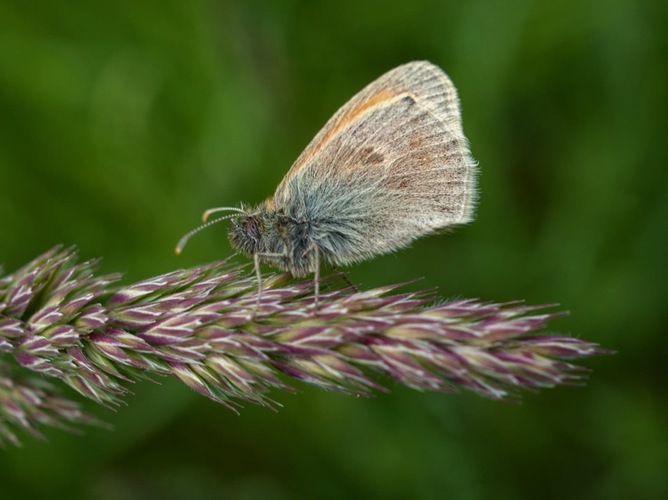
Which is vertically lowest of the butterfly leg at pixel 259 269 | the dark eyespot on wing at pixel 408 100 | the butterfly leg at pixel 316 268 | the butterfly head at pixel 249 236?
the butterfly leg at pixel 316 268

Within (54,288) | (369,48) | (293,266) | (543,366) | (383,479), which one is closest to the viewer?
(543,366)

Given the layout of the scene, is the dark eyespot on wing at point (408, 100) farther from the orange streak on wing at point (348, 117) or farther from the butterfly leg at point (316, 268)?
the butterfly leg at point (316, 268)

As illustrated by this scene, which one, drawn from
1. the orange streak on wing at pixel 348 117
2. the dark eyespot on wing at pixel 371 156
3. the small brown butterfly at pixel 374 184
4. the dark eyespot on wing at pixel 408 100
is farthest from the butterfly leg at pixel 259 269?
the dark eyespot on wing at pixel 408 100

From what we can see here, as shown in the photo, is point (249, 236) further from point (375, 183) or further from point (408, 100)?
point (408, 100)

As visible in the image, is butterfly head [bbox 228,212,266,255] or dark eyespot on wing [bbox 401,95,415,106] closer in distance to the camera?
butterfly head [bbox 228,212,266,255]

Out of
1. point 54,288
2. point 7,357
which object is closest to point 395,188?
point 54,288

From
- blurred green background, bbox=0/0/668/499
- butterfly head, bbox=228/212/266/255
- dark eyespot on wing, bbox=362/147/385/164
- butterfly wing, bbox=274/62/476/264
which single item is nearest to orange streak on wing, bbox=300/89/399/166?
butterfly wing, bbox=274/62/476/264

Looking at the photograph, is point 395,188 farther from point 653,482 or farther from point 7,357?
point 653,482

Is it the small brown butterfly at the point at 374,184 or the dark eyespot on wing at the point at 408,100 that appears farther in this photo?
the dark eyespot on wing at the point at 408,100

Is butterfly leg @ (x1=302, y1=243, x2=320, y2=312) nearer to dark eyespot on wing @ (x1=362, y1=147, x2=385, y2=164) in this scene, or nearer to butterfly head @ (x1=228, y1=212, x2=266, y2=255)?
butterfly head @ (x1=228, y1=212, x2=266, y2=255)
